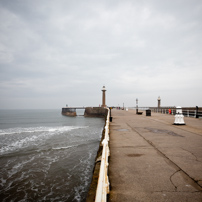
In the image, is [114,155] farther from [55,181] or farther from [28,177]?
[28,177]

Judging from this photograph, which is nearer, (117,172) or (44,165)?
(117,172)

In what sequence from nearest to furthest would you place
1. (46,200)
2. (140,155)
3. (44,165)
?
1. (140,155)
2. (46,200)
3. (44,165)

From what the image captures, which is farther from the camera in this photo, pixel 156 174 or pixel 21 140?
pixel 21 140

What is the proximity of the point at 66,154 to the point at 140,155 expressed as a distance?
693cm

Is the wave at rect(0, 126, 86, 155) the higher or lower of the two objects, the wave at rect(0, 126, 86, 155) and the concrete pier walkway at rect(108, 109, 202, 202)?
the lower

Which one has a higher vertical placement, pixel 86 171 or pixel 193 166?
pixel 193 166

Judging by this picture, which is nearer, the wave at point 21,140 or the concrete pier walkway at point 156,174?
the concrete pier walkway at point 156,174

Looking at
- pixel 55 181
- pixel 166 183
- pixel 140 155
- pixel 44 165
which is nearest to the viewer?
pixel 166 183

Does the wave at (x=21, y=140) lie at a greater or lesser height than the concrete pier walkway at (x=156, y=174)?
lesser

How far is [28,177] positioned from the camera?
6.66 metres

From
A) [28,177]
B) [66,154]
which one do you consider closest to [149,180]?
[28,177]

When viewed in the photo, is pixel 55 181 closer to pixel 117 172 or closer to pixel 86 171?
pixel 86 171

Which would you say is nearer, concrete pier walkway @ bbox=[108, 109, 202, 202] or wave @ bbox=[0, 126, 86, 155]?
concrete pier walkway @ bbox=[108, 109, 202, 202]

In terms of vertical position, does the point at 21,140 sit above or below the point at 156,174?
below
